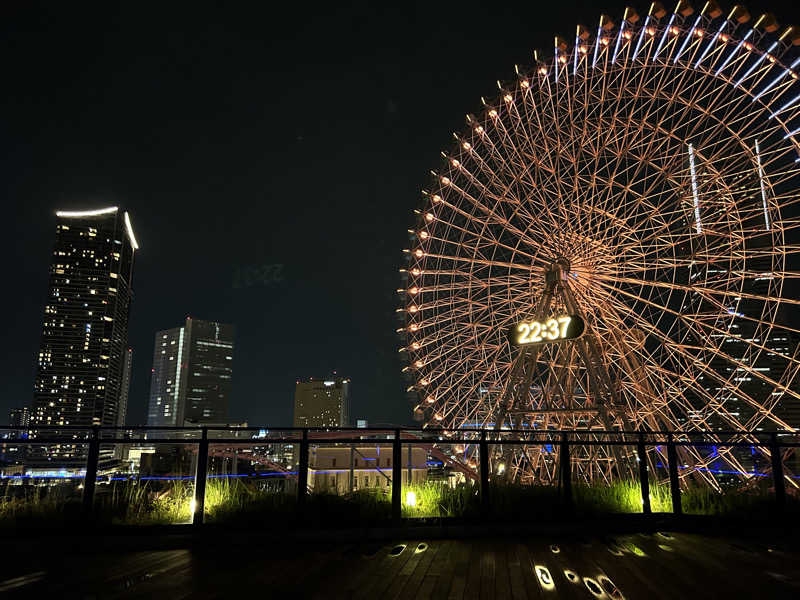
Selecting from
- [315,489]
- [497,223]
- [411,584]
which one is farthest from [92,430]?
[497,223]

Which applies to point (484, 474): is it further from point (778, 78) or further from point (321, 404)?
point (321, 404)

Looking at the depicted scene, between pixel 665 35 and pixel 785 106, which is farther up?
pixel 665 35

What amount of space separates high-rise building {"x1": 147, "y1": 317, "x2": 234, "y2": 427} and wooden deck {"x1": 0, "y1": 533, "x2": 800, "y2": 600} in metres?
189

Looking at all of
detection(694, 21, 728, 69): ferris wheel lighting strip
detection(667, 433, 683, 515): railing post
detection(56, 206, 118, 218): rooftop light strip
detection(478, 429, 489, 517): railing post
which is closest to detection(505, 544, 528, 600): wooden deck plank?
detection(478, 429, 489, 517): railing post

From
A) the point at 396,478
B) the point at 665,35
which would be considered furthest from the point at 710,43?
the point at 396,478

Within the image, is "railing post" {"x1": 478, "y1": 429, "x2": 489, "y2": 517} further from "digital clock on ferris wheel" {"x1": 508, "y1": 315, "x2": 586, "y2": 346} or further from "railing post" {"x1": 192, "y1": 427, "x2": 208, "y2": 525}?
"digital clock on ferris wheel" {"x1": 508, "y1": 315, "x2": 586, "y2": 346}

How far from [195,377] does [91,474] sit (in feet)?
643

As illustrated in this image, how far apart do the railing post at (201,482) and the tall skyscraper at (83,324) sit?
5247 inches

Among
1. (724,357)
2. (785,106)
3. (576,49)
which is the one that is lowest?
(724,357)

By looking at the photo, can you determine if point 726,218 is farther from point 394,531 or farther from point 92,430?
point 92,430

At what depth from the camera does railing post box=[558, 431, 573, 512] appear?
8.13 m

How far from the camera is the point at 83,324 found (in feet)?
427

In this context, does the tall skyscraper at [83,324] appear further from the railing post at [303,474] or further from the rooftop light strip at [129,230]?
the railing post at [303,474]

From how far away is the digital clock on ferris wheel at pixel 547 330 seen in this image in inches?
635
